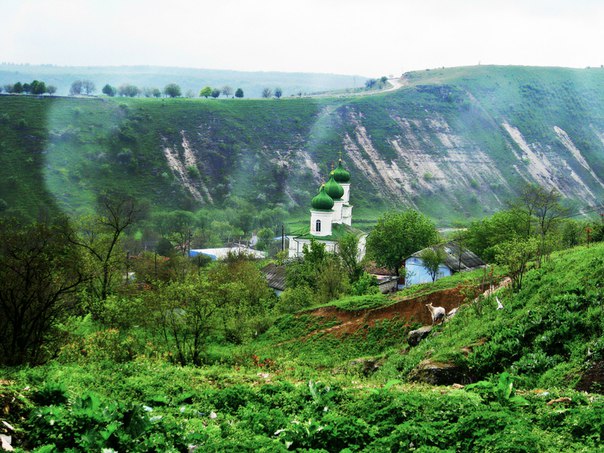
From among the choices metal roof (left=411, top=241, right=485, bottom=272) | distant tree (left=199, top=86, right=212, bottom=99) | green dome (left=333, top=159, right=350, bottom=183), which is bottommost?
metal roof (left=411, top=241, right=485, bottom=272)

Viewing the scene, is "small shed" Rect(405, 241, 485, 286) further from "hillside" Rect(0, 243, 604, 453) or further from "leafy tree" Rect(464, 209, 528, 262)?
"hillside" Rect(0, 243, 604, 453)

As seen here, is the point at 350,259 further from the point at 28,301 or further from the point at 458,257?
the point at 28,301

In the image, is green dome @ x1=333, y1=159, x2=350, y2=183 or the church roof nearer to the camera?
the church roof

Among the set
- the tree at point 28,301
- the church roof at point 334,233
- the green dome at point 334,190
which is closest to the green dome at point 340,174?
the green dome at point 334,190

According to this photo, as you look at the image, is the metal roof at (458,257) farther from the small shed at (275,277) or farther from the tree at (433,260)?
the small shed at (275,277)

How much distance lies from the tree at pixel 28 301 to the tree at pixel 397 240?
26.3 metres

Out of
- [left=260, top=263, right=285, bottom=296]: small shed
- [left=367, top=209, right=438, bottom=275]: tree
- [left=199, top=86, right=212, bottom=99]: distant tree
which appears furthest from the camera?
[left=199, top=86, right=212, bottom=99]: distant tree

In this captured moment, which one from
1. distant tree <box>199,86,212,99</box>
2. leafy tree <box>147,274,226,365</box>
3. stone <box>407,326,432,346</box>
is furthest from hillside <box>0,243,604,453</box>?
distant tree <box>199,86,212,99</box>

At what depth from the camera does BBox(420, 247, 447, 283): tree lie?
4078 centimetres

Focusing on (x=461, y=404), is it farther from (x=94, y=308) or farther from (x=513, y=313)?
(x=94, y=308)

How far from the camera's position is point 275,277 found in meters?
49.6

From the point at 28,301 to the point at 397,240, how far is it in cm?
3051

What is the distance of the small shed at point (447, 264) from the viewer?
4116 centimetres

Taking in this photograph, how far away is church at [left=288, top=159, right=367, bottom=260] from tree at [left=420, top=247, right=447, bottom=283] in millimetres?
14370
